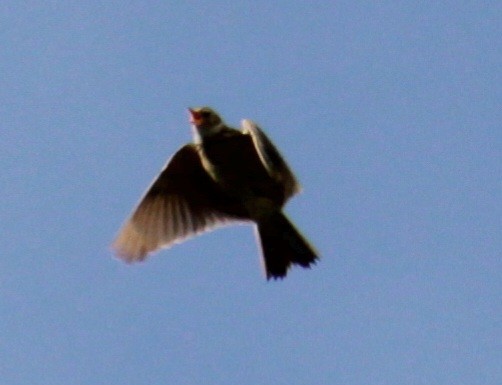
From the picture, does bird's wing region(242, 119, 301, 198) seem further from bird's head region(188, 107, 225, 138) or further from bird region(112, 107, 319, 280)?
bird's head region(188, 107, 225, 138)

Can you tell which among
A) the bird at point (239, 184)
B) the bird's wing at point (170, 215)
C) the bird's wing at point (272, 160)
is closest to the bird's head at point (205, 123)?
the bird at point (239, 184)

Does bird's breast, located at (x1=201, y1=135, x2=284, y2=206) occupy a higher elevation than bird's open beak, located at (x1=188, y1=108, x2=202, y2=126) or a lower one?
lower

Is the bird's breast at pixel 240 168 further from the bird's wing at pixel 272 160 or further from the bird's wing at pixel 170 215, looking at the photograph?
the bird's wing at pixel 170 215

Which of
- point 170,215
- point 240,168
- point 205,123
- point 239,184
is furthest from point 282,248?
point 170,215

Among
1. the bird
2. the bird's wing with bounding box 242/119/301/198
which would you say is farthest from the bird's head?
the bird's wing with bounding box 242/119/301/198

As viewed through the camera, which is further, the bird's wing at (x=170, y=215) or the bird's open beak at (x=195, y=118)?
the bird's wing at (x=170, y=215)

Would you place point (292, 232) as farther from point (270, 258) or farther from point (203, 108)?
point (203, 108)
